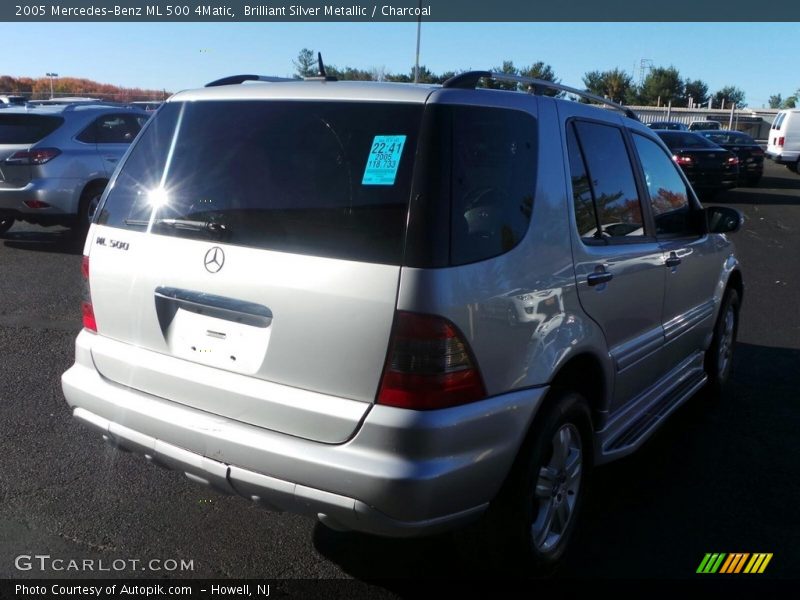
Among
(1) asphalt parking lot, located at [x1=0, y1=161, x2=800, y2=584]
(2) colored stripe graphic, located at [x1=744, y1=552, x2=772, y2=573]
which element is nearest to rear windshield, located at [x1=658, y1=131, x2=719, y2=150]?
(1) asphalt parking lot, located at [x1=0, y1=161, x2=800, y2=584]

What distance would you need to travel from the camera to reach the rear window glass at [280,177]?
2.70 metres

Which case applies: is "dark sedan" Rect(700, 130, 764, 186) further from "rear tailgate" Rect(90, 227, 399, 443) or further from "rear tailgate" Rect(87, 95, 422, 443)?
"rear tailgate" Rect(90, 227, 399, 443)

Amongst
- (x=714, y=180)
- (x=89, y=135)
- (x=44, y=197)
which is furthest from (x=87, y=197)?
(x=714, y=180)

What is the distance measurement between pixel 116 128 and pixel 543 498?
9492mm

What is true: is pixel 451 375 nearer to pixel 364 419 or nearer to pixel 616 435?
pixel 364 419

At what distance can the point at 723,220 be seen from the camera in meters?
4.91

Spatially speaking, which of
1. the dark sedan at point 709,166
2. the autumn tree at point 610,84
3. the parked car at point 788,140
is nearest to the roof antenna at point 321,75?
the dark sedan at point 709,166

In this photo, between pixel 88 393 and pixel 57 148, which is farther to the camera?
pixel 57 148

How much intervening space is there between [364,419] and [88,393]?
1.36 m

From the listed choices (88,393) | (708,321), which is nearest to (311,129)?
(88,393)

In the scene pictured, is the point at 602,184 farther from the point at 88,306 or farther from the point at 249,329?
the point at 88,306

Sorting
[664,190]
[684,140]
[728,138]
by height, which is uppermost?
[728,138]

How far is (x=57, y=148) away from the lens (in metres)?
10.0

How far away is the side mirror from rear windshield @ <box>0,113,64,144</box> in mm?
8338
